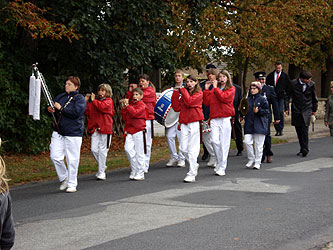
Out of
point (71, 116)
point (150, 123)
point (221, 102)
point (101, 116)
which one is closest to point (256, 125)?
point (221, 102)

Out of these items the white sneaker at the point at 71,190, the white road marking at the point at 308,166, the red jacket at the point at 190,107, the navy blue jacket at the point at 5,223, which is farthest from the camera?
the white road marking at the point at 308,166

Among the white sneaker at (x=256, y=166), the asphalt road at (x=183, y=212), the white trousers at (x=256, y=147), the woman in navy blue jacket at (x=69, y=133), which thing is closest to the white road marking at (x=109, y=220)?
the asphalt road at (x=183, y=212)

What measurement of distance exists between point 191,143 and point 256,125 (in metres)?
2.17

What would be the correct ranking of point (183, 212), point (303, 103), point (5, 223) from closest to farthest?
1. point (5, 223)
2. point (183, 212)
3. point (303, 103)

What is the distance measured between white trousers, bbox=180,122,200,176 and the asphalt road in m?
0.28

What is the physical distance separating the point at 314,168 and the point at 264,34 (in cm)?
1393

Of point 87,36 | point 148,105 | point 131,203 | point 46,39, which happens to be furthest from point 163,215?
point 46,39

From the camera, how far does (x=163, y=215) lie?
26.2 feet

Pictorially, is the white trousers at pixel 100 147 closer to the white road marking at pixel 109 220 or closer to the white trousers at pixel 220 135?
the white trousers at pixel 220 135

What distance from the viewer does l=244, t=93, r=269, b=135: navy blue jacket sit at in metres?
12.5

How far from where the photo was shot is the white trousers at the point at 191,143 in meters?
10.8

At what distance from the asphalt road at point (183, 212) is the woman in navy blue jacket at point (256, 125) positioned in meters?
0.49

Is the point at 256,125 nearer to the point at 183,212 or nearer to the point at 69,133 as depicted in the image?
the point at 69,133

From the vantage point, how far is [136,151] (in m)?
11.5
